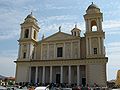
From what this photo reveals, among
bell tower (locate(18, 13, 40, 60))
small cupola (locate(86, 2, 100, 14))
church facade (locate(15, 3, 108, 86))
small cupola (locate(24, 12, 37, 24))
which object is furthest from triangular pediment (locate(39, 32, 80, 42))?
small cupola (locate(86, 2, 100, 14))

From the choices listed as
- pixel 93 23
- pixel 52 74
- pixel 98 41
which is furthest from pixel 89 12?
pixel 52 74

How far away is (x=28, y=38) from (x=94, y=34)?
592 inches

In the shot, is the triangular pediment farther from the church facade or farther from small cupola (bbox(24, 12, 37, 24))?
small cupola (bbox(24, 12, 37, 24))

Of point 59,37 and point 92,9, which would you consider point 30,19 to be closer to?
point 59,37

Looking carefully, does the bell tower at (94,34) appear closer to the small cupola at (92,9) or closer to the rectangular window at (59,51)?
the small cupola at (92,9)

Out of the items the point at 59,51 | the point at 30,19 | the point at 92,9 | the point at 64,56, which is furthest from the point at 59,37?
the point at 92,9

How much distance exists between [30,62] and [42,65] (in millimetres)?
2881

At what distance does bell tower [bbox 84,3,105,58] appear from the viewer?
3794 centimetres

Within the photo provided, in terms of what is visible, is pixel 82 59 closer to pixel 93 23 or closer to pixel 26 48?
pixel 93 23

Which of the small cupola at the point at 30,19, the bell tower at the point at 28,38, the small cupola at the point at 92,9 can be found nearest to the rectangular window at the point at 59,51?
the bell tower at the point at 28,38

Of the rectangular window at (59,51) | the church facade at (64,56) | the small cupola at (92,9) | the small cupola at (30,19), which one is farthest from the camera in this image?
the small cupola at (30,19)

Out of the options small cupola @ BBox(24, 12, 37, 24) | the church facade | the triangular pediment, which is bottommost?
the church facade

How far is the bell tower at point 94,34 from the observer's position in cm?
3794

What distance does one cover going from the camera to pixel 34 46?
45.0m
